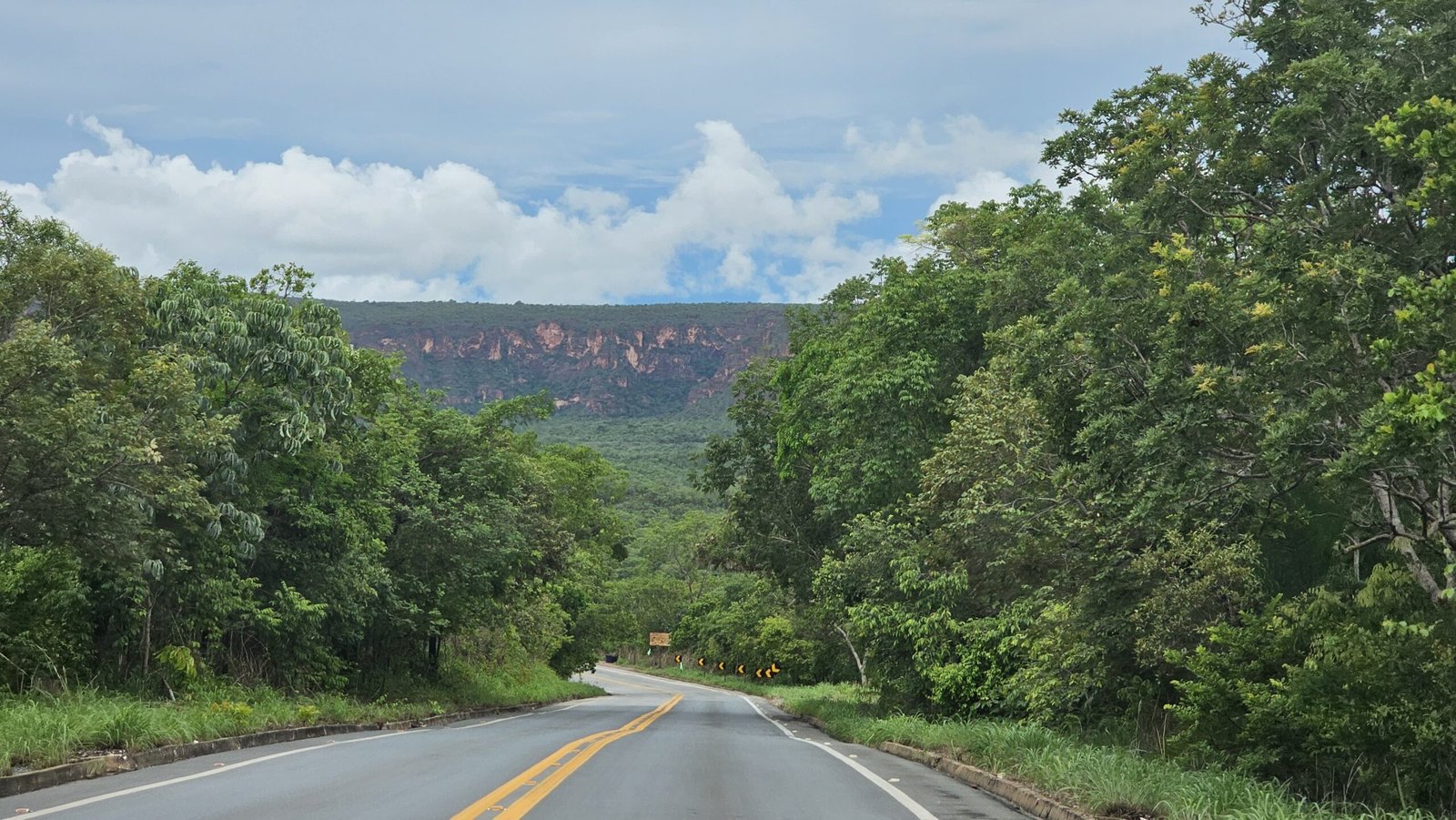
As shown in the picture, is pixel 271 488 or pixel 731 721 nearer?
pixel 271 488

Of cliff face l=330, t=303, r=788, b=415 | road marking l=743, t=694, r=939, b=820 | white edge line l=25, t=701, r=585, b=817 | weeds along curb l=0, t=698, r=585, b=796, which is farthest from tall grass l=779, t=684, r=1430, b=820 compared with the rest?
cliff face l=330, t=303, r=788, b=415

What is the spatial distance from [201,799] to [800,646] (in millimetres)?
59227

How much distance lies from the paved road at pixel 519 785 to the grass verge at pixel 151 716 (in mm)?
728

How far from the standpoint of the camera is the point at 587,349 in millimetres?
186250

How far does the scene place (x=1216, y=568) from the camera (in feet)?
46.5

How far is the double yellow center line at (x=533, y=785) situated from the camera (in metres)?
9.05

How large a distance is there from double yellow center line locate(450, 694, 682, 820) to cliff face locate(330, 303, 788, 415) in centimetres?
15474

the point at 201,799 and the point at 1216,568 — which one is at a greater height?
the point at 1216,568

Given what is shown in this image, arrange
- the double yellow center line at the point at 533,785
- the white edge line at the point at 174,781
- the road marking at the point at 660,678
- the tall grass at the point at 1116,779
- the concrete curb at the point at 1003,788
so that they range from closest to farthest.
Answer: the white edge line at the point at 174,781 < the double yellow center line at the point at 533,785 < the tall grass at the point at 1116,779 < the concrete curb at the point at 1003,788 < the road marking at the point at 660,678

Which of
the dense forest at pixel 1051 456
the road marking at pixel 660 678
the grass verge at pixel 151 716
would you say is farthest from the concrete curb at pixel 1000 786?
the road marking at pixel 660 678

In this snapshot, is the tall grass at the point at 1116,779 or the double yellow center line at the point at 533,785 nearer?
the double yellow center line at the point at 533,785

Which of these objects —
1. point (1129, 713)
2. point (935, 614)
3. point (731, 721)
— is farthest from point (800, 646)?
point (1129, 713)

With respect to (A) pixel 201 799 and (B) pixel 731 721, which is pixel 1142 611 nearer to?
(A) pixel 201 799

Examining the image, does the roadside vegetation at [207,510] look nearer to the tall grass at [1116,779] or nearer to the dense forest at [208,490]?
the dense forest at [208,490]
